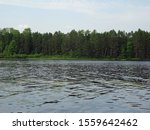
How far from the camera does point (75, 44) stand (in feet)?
436

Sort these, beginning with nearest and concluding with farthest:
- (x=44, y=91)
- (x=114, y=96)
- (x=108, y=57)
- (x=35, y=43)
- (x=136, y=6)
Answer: (x=136, y=6) → (x=114, y=96) → (x=44, y=91) → (x=108, y=57) → (x=35, y=43)

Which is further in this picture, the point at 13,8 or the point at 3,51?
the point at 3,51

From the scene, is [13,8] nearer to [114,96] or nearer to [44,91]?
[44,91]

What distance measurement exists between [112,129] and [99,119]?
2.53ft

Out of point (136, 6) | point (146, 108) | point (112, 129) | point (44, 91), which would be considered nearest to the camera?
point (112, 129)

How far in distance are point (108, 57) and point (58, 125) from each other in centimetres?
11345

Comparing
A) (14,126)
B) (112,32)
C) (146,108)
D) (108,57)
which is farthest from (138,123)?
(112,32)

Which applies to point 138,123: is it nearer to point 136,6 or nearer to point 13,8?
point 136,6

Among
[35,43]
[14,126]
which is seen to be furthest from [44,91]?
[35,43]

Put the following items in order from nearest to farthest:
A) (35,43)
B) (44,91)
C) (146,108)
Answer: (146,108), (44,91), (35,43)

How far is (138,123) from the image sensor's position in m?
12.0

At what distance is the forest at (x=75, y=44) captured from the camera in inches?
4882

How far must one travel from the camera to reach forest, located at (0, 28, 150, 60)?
4882 inches

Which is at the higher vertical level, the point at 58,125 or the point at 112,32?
the point at 112,32
